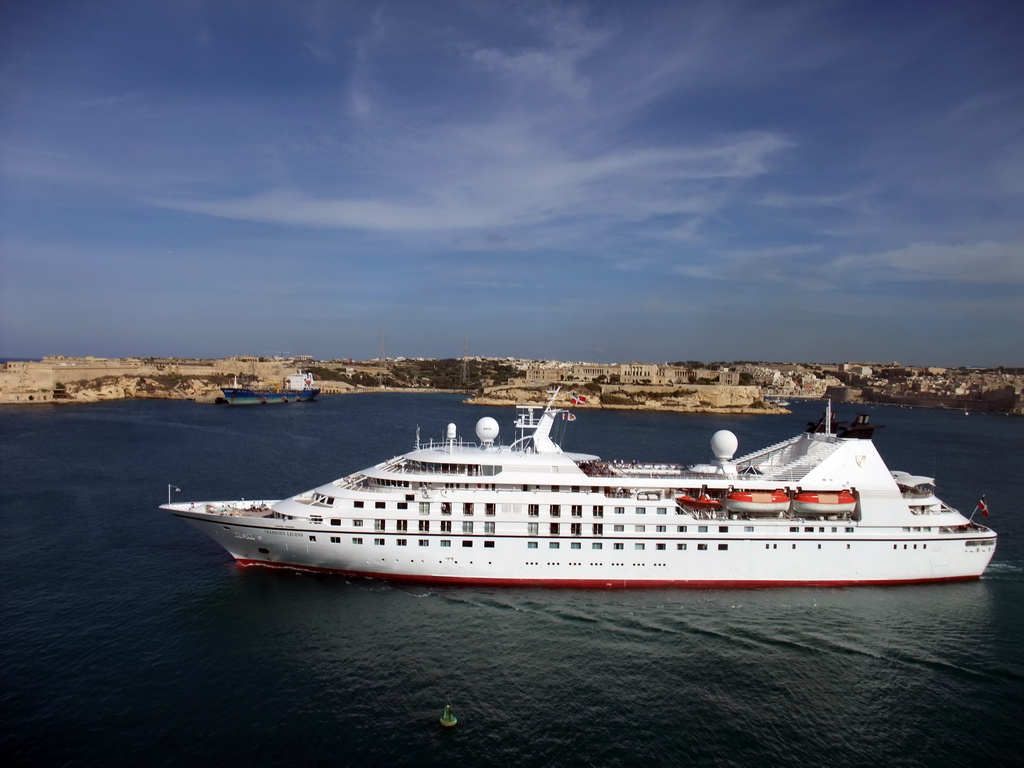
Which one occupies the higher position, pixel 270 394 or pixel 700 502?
pixel 270 394

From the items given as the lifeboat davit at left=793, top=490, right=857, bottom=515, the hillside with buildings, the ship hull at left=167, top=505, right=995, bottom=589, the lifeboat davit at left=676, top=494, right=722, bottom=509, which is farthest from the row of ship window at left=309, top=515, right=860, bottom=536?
the hillside with buildings

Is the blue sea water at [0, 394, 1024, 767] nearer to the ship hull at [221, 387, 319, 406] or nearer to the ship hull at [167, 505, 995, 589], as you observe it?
the ship hull at [167, 505, 995, 589]

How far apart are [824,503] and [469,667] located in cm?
1070

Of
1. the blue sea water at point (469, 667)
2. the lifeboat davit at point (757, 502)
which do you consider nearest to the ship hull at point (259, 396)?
the blue sea water at point (469, 667)

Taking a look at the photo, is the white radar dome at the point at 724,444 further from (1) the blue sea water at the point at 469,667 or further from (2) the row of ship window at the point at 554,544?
(1) the blue sea water at the point at 469,667

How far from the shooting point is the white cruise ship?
16.7 m

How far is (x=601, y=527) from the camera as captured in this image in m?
16.8

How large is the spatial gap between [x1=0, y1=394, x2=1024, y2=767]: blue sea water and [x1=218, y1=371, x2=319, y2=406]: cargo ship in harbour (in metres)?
61.4

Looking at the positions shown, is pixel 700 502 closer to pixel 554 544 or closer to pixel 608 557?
pixel 608 557

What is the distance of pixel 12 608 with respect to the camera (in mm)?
15203

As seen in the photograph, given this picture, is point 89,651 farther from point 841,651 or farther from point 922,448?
point 922,448

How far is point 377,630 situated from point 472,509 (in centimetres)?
392

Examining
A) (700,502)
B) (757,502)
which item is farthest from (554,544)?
(757,502)

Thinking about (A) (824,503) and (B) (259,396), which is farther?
(B) (259,396)
